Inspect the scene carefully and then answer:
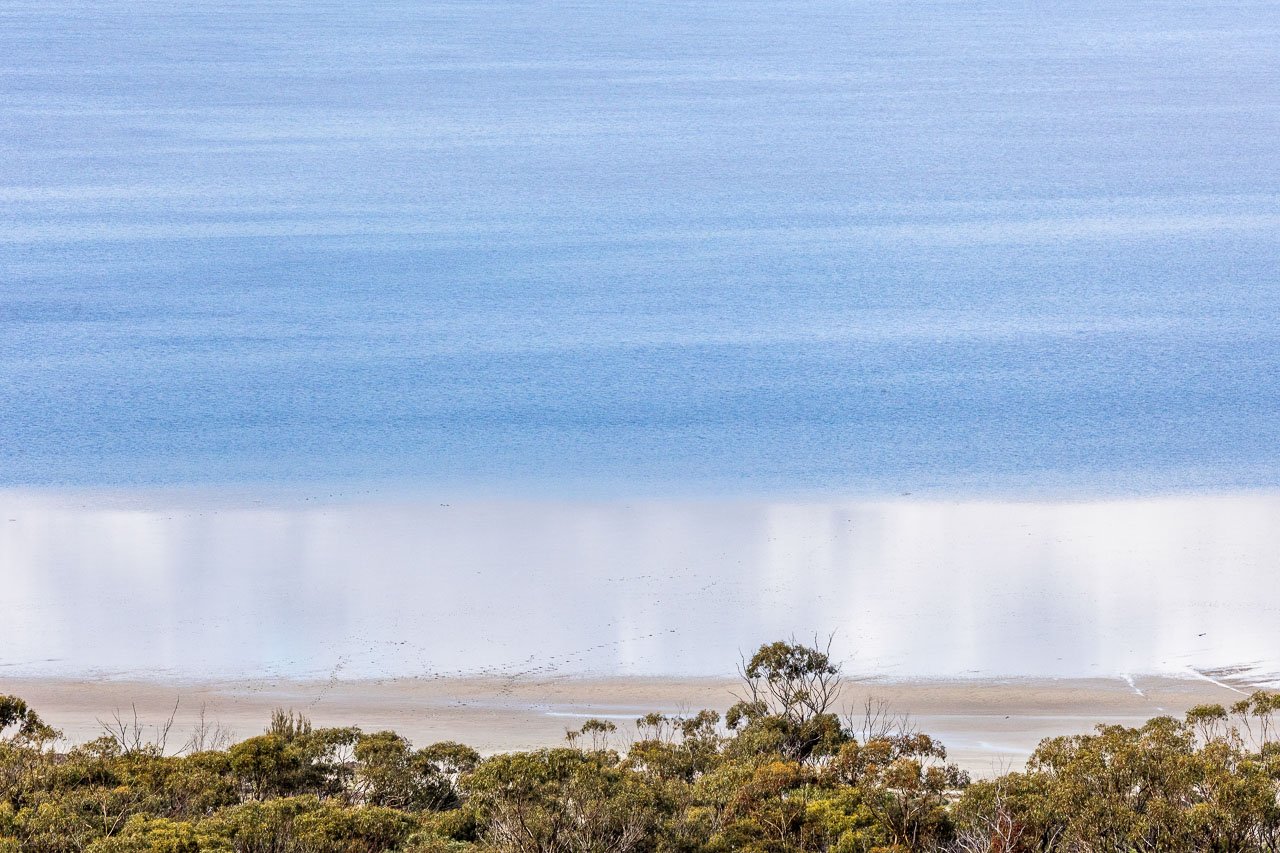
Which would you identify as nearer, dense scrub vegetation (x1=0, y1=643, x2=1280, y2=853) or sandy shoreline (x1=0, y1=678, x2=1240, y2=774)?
dense scrub vegetation (x1=0, y1=643, x2=1280, y2=853)

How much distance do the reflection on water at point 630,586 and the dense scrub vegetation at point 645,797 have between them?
702 cm

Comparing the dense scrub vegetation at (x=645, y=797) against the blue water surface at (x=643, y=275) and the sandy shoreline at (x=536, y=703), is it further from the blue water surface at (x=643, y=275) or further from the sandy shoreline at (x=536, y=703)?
the blue water surface at (x=643, y=275)

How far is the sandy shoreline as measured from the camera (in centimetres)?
1914

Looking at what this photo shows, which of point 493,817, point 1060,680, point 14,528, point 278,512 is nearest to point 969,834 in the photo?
point 493,817

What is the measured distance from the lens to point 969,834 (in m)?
11.5

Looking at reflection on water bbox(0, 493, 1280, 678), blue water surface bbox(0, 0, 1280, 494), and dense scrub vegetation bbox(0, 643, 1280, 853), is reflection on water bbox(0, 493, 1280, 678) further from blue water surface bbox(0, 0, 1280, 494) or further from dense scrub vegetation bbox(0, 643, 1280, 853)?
dense scrub vegetation bbox(0, 643, 1280, 853)

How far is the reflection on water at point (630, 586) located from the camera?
72.8 ft

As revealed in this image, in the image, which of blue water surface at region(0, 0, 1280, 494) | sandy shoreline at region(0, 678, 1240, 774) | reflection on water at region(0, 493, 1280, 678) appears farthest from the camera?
blue water surface at region(0, 0, 1280, 494)

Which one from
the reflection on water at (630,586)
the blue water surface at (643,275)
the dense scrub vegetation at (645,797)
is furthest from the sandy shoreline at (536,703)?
the blue water surface at (643,275)

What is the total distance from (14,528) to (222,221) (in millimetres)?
31341

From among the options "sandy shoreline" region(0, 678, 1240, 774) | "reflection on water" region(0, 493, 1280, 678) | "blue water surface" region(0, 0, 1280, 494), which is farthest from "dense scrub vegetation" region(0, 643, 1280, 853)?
"blue water surface" region(0, 0, 1280, 494)

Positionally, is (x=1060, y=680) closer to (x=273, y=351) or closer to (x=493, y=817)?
(x=493, y=817)

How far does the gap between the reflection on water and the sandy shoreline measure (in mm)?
575

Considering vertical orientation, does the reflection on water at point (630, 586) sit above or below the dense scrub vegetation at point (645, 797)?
above
